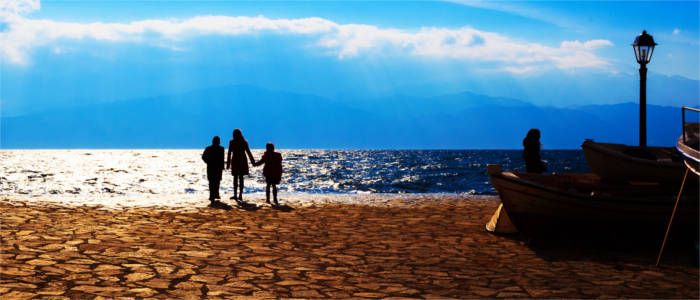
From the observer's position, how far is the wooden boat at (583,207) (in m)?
8.52

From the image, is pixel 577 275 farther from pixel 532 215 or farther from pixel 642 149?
pixel 642 149

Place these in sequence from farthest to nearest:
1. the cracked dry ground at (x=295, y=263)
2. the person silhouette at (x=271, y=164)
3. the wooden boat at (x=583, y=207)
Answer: the person silhouette at (x=271, y=164) < the wooden boat at (x=583, y=207) < the cracked dry ground at (x=295, y=263)

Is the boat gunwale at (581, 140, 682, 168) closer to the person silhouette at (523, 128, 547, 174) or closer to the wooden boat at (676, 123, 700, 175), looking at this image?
the person silhouette at (523, 128, 547, 174)

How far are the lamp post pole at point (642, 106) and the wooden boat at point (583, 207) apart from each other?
4.39m

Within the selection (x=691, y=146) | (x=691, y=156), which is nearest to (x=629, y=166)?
(x=691, y=146)

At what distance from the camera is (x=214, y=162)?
15.5 m

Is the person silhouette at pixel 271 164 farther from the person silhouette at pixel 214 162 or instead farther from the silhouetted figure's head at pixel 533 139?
the silhouetted figure's head at pixel 533 139

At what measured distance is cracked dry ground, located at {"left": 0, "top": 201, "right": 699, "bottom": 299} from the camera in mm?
6164

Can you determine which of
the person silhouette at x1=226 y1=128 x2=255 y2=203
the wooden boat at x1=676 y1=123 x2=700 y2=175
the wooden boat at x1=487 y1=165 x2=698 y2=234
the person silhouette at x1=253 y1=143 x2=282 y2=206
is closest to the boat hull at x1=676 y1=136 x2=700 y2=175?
the wooden boat at x1=676 y1=123 x2=700 y2=175

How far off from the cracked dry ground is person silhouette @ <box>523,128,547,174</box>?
1576 millimetres

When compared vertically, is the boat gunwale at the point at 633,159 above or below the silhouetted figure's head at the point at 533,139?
below

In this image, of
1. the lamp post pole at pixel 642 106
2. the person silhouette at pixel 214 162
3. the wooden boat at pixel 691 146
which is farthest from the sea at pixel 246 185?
the wooden boat at pixel 691 146

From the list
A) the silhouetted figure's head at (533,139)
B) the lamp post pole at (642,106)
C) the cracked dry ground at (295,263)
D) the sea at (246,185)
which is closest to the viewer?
the cracked dry ground at (295,263)

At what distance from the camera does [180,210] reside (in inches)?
526
